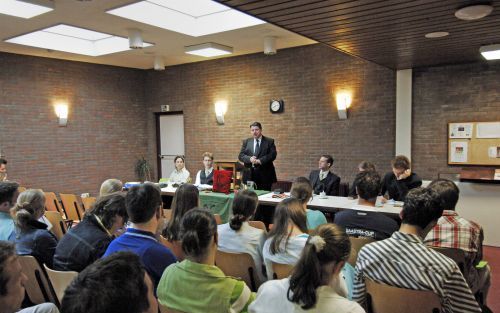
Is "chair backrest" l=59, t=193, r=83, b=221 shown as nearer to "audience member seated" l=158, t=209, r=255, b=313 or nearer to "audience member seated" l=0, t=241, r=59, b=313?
"audience member seated" l=158, t=209, r=255, b=313

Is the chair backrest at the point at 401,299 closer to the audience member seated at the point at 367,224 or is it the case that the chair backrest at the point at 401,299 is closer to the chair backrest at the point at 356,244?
the chair backrest at the point at 356,244

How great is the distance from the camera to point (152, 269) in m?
2.11

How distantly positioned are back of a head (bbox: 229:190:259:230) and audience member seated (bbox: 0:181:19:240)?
1729 millimetres

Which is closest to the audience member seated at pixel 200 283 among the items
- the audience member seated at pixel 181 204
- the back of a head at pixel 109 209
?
the back of a head at pixel 109 209

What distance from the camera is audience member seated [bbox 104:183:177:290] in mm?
2121

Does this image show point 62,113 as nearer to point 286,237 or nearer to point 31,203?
point 31,203

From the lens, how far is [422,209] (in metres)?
2.00

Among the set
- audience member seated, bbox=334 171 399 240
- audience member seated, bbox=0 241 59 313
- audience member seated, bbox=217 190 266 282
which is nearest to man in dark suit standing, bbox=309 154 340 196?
audience member seated, bbox=334 171 399 240

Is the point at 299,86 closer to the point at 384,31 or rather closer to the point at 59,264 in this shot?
the point at 384,31

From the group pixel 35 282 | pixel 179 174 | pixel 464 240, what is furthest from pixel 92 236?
pixel 179 174

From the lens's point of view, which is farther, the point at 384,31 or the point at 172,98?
the point at 172,98

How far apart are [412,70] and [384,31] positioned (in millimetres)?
2496

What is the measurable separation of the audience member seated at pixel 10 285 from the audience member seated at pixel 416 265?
1463 mm

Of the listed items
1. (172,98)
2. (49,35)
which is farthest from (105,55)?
(172,98)
